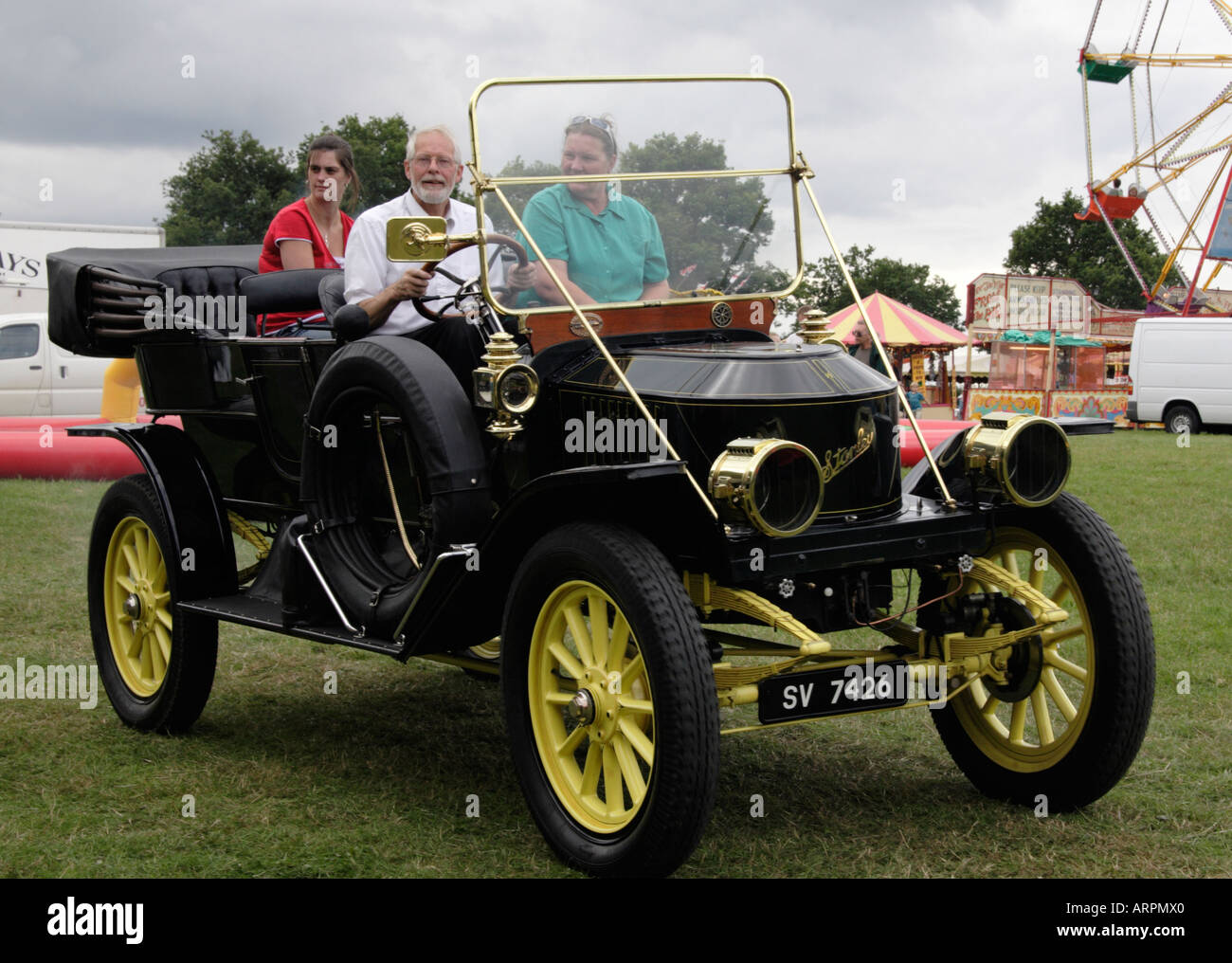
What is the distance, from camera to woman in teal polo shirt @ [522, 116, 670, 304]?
168 inches

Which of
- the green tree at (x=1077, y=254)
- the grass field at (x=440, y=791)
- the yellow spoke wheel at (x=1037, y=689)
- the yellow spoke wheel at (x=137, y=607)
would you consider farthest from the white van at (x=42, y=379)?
the green tree at (x=1077, y=254)

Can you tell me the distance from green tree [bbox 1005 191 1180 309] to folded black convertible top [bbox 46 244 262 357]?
55820 mm

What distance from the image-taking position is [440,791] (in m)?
4.49

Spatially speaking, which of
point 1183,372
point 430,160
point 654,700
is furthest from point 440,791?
point 1183,372

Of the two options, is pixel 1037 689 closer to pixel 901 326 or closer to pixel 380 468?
pixel 380 468

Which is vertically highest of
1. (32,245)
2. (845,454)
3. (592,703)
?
(32,245)

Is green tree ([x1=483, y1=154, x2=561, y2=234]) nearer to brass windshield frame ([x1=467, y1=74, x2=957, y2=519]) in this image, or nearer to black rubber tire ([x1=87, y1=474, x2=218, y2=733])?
brass windshield frame ([x1=467, y1=74, x2=957, y2=519])

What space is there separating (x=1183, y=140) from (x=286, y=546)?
47.4 m

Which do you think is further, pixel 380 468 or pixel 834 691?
pixel 380 468

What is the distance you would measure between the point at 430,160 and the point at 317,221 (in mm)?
1457

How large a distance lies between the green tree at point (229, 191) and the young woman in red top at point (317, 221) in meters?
38.6

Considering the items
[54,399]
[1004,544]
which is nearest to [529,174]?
[1004,544]

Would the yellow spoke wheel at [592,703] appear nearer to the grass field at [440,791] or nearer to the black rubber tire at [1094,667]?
the grass field at [440,791]
